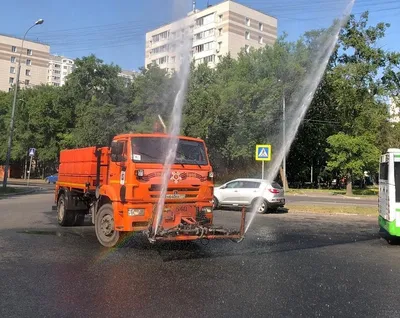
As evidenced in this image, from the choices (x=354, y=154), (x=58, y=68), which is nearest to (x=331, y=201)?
(x=354, y=154)

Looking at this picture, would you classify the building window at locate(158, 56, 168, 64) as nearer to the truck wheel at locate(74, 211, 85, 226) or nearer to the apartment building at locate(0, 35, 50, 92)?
the truck wheel at locate(74, 211, 85, 226)

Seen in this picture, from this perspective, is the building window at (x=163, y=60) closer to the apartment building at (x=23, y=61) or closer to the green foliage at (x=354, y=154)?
the green foliage at (x=354, y=154)

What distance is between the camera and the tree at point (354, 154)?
36.0 metres

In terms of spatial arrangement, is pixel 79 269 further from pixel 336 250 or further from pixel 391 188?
pixel 391 188

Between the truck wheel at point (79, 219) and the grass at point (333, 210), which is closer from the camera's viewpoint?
the truck wheel at point (79, 219)

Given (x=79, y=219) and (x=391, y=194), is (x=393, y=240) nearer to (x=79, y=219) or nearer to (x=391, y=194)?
(x=391, y=194)

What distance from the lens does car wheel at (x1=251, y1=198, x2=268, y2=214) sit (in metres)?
19.5

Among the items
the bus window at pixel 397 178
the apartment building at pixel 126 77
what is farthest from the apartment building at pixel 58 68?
the bus window at pixel 397 178

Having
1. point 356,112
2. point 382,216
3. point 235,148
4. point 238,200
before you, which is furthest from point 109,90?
point 382,216

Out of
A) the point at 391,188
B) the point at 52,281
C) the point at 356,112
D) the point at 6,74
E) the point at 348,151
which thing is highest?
the point at 6,74

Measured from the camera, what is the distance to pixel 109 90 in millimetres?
52469

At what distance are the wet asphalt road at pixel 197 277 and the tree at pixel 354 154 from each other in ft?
82.7

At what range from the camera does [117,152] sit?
30.9ft

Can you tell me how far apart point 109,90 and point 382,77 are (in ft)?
101
